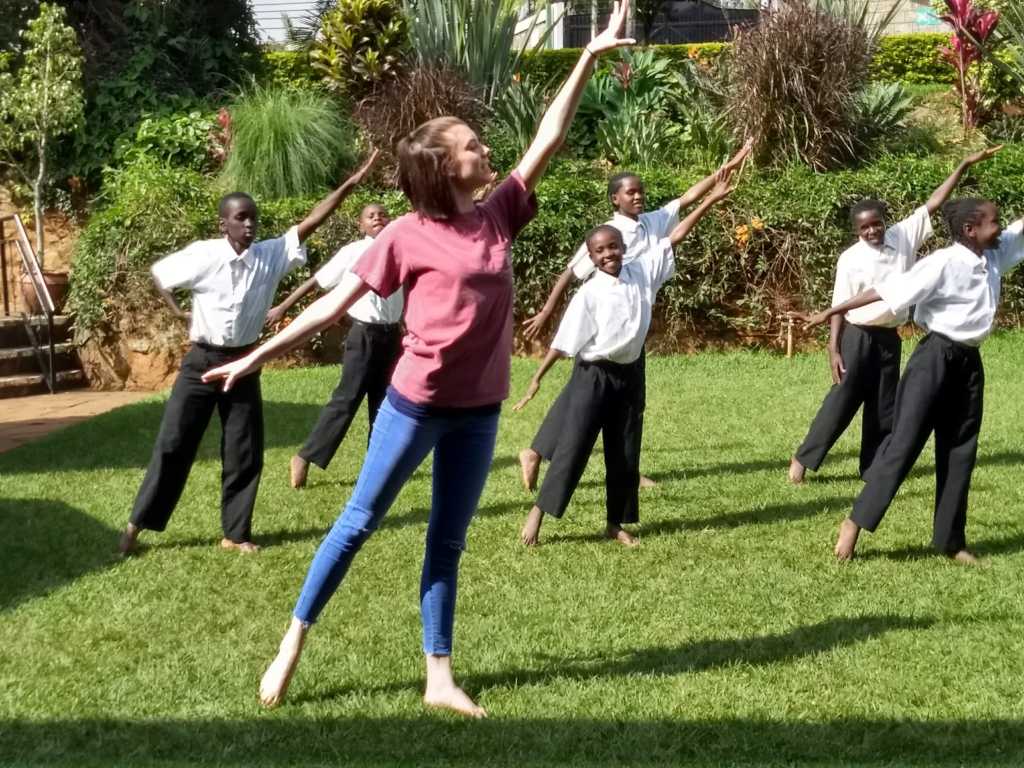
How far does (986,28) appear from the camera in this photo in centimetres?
1931

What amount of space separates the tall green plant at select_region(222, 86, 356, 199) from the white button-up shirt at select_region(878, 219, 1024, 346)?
11433 millimetres

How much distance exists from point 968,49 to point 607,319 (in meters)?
13.9

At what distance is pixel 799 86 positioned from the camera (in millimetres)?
17016

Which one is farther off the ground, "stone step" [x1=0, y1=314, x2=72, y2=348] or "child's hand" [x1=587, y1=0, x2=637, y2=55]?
"child's hand" [x1=587, y1=0, x2=637, y2=55]

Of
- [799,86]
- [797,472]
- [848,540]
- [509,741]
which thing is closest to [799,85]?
[799,86]

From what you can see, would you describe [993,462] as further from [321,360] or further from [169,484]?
[321,360]

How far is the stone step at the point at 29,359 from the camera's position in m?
16.4

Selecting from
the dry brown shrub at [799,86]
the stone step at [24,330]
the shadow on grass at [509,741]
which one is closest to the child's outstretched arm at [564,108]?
the shadow on grass at [509,741]

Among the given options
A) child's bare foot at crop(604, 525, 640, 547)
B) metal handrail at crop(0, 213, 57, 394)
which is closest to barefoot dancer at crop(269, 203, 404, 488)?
child's bare foot at crop(604, 525, 640, 547)

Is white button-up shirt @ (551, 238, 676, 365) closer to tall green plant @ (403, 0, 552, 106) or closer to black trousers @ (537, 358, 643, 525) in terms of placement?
black trousers @ (537, 358, 643, 525)

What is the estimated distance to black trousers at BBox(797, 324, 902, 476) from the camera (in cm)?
949

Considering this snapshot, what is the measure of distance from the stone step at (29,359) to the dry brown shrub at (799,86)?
325 inches

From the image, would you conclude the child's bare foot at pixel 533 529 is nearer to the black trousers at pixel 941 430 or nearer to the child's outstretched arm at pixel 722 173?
the black trousers at pixel 941 430

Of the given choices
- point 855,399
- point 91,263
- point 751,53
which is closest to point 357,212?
point 91,263
